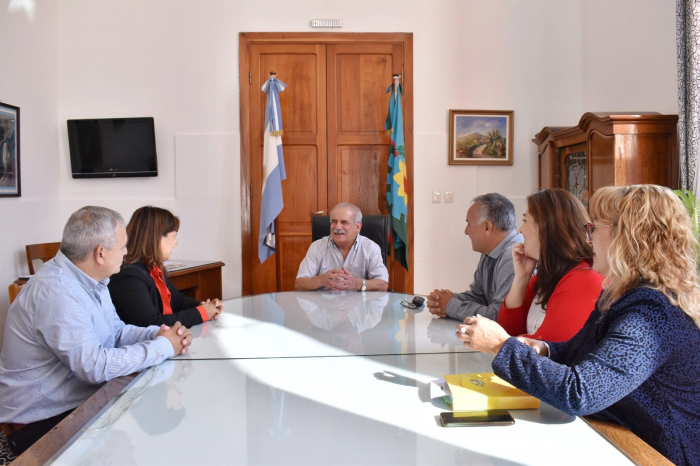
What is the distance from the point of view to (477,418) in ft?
3.98

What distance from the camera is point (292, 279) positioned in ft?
16.2

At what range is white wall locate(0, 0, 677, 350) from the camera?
15.8 ft

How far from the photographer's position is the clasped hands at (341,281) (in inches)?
124

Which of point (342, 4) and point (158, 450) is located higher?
point (342, 4)

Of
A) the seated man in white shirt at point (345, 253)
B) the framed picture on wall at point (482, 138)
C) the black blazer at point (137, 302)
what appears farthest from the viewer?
the framed picture on wall at point (482, 138)

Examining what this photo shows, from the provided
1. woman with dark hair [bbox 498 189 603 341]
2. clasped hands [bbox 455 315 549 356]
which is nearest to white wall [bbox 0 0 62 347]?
woman with dark hair [bbox 498 189 603 341]

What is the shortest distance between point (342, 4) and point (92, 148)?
250 cm

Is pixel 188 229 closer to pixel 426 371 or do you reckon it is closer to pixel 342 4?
pixel 342 4

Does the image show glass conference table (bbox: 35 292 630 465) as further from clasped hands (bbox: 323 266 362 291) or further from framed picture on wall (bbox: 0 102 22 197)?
framed picture on wall (bbox: 0 102 22 197)

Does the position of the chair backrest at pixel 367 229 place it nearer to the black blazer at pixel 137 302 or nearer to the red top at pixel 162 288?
the red top at pixel 162 288

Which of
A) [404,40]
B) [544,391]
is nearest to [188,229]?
[404,40]

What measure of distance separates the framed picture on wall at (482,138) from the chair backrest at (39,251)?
331 centimetres

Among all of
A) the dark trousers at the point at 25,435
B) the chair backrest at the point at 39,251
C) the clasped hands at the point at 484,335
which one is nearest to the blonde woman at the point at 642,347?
the clasped hands at the point at 484,335

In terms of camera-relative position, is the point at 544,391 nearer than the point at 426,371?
Yes
